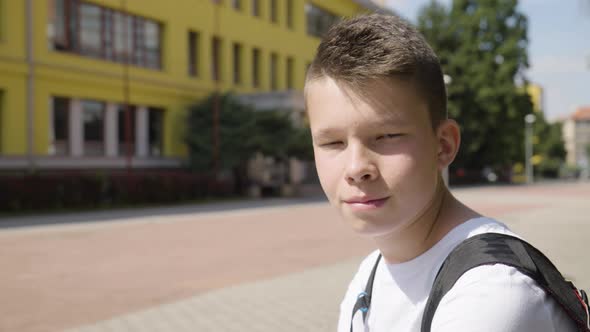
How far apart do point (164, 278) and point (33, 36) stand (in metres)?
17.5

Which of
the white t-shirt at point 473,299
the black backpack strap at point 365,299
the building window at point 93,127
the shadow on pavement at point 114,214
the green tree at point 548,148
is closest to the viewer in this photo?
the white t-shirt at point 473,299

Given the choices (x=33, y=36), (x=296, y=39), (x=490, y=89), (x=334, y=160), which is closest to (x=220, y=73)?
(x=296, y=39)

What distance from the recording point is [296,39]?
36.6 metres

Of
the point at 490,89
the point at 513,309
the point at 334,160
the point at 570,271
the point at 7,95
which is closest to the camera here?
the point at 513,309

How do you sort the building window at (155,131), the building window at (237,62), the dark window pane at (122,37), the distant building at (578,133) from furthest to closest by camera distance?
the distant building at (578,133)
the building window at (237,62)
the building window at (155,131)
the dark window pane at (122,37)

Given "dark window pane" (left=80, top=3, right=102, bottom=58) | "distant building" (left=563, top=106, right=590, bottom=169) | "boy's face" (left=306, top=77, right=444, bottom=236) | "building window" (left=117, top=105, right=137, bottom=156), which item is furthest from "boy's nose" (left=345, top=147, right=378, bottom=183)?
"distant building" (left=563, top=106, right=590, bottom=169)

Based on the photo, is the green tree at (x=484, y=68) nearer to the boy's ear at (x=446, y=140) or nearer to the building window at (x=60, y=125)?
the building window at (x=60, y=125)

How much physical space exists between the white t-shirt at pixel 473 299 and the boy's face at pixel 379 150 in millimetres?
104

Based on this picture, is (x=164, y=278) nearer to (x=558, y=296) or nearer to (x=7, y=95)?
(x=558, y=296)

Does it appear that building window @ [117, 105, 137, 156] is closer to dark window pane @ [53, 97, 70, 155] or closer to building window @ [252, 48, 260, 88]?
dark window pane @ [53, 97, 70, 155]

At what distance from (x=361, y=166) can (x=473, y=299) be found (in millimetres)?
346

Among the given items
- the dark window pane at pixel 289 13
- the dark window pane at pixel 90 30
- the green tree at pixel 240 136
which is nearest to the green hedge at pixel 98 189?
the green tree at pixel 240 136

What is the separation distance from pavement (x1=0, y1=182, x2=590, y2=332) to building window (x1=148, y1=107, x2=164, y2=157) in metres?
11.3

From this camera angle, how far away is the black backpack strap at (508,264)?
1014 millimetres
